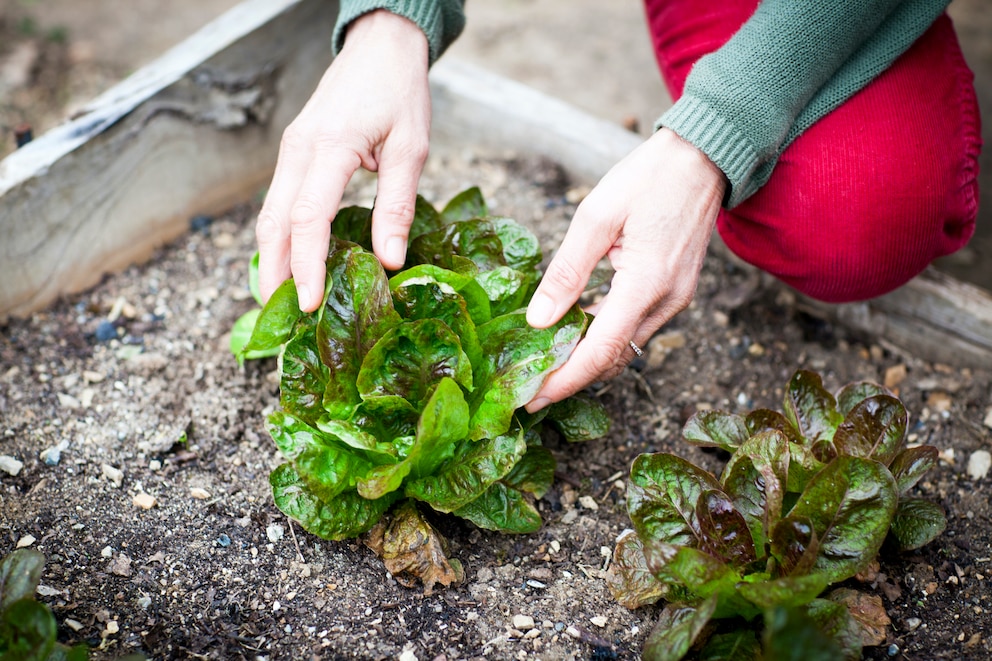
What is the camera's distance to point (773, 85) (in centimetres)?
163

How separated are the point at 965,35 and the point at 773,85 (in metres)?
2.68

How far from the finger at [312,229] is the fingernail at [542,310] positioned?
393mm

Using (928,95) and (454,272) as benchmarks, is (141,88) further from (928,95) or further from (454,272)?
(928,95)

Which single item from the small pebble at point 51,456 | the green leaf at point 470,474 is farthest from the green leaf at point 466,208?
the small pebble at point 51,456

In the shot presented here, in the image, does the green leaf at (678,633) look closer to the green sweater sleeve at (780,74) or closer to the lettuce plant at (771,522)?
the lettuce plant at (771,522)

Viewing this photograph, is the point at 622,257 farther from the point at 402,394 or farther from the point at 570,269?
the point at 402,394

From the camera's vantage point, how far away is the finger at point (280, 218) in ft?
5.13

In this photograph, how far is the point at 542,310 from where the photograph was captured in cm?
148

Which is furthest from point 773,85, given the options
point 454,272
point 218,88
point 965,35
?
point 965,35

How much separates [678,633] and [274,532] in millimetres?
807

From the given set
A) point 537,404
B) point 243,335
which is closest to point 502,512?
point 537,404

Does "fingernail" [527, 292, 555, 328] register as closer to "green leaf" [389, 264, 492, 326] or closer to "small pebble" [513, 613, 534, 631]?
"green leaf" [389, 264, 492, 326]

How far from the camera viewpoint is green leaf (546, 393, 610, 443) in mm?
1696

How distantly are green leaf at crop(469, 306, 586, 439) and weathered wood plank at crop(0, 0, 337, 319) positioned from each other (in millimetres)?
1213
